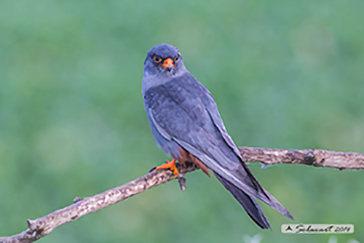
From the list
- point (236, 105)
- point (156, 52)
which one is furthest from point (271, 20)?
point (156, 52)

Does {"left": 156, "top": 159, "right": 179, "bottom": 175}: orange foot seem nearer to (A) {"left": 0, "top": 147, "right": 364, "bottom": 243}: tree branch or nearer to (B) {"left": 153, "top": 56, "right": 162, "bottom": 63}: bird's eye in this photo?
(A) {"left": 0, "top": 147, "right": 364, "bottom": 243}: tree branch

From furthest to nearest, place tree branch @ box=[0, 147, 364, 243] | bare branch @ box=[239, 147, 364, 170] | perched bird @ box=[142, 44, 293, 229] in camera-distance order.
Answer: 1. bare branch @ box=[239, 147, 364, 170]
2. perched bird @ box=[142, 44, 293, 229]
3. tree branch @ box=[0, 147, 364, 243]

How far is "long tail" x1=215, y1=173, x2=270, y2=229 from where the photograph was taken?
299 centimetres

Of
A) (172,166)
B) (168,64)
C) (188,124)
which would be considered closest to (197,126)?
(188,124)

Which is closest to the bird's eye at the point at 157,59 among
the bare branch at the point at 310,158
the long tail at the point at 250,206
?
the bare branch at the point at 310,158

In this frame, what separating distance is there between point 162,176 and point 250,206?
72cm

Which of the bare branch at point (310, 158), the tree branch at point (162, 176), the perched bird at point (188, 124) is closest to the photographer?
the tree branch at point (162, 176)

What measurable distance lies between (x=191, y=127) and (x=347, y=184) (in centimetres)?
341

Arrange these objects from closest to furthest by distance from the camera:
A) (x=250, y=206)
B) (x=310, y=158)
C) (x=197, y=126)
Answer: (x=250, y=206) → (x=197, y=126) → (x=310, y=158)

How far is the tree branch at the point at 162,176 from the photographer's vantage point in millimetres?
2922

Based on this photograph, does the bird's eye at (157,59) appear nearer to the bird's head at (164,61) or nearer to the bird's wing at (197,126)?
the bird's head at (164,61)

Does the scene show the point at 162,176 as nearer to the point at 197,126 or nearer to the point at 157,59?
the point at 197,126

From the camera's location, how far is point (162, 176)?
353 cm

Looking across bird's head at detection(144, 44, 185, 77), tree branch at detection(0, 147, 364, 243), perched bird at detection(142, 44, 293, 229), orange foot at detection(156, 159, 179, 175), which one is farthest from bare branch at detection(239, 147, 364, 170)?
bird's head at detection(144, 44, 185, 77)
